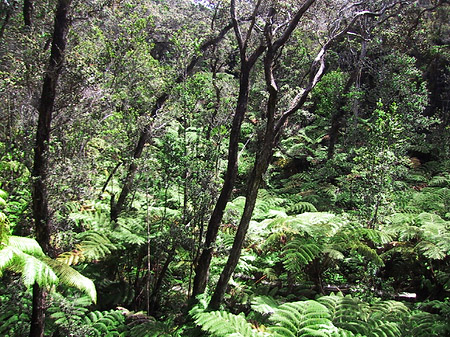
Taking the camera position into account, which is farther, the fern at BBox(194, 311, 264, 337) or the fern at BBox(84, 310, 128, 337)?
the fern at BBox(84, 310, 128, 337)

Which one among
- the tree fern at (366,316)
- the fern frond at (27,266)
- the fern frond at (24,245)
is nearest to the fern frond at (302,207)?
the tree fern at (366,316)

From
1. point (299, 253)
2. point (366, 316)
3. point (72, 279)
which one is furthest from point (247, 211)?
point (72, 279)

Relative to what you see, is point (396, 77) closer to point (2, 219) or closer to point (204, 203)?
point (204, 203)

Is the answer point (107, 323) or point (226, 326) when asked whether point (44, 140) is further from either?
point (226, 326)

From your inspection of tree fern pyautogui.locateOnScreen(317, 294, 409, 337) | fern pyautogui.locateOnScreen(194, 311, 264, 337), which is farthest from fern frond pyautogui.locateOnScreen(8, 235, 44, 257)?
tree fern pyautogui.locateOnScreen(317, 294, 409, 337)

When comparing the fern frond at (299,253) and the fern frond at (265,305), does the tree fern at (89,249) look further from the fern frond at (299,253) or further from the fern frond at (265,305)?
the fern frond at (299,253)

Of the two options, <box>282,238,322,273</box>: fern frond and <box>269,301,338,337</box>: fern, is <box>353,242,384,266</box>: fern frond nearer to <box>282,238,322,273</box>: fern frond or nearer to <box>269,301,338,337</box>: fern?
<box>282,238,322,273</box>: fern frond

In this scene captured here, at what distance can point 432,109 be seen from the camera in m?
15.1

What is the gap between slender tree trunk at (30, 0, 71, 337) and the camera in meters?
3.20

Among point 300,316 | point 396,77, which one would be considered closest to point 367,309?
point 300,316

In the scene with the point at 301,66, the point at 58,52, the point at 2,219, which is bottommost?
the point at 2,219

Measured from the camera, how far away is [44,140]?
3.21 m

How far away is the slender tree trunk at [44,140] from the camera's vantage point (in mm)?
3197

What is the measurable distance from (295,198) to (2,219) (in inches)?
312
